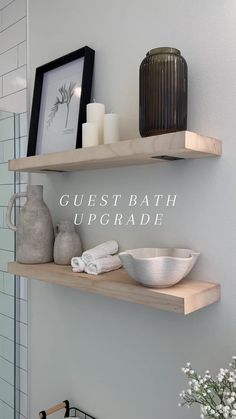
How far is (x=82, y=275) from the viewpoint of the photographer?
39.4 inches

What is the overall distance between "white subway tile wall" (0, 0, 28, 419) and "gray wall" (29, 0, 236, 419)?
0.28ft

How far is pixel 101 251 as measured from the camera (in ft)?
3.44

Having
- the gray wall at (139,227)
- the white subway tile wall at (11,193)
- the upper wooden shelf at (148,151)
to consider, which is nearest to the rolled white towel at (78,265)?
the gray wall at (139,227)

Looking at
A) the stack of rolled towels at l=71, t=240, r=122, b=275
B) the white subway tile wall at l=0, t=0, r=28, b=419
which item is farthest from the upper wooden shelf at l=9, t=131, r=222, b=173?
the white subway tile wall at l=0, t=0, r=28, b=419

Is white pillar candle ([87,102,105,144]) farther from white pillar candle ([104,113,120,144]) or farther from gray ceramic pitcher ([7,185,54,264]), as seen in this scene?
gray ceramic pitcher ([7,185,54,264])

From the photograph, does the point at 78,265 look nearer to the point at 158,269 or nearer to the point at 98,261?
the point at 98,261

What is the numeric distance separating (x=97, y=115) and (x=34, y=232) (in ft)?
1.47

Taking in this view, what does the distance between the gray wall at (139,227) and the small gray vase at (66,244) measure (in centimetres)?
6

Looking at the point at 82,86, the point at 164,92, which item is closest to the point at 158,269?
the point at 164,92

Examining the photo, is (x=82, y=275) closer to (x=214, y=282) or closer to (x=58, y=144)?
(x=214, y=282)

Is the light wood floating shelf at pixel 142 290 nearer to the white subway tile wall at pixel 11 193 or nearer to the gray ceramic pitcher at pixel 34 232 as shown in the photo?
the gray ceramic pitcher at pixel 34 232

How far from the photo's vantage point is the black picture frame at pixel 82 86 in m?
1.15

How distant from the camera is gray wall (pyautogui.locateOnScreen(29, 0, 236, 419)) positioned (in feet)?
2.89

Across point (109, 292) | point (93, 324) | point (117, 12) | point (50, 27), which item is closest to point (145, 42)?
point (117, 12)
